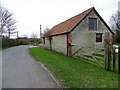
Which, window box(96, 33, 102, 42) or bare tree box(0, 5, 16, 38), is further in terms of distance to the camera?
A: bare tree box(0, 5, 16, 38)

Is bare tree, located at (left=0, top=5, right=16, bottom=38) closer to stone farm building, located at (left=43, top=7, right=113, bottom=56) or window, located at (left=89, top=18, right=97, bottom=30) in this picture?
stone farm building, located at (left=43, top=7, right=113, bottom=56)

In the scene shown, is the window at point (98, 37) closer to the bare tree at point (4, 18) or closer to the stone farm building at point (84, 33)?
the stone farm building at point (84, 33)

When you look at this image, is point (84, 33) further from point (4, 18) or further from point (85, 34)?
point (4, 18)

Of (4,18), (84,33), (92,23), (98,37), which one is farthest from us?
(4,18)

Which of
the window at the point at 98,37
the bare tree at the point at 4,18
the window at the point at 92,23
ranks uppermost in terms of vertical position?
the bare tree at the point at 4,18

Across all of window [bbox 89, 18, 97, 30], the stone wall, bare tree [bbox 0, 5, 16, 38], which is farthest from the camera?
bare tree [bbox 0, 5, 16, 38]

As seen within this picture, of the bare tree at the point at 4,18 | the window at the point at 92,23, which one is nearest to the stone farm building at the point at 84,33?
the window at the point at 92,23

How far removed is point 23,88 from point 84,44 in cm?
1049

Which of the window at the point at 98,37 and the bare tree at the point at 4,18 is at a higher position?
the bare tree at the point at 4,18

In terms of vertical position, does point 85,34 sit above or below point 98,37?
above

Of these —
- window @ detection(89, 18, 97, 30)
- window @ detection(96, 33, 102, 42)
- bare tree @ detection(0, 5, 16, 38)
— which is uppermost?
bare tree @ detection(0, 5, 16, 38)

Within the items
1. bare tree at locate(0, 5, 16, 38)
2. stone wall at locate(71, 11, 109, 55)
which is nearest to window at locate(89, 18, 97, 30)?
stone wall at locate(71, 11, 109, 55)

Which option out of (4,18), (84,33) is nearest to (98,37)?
(84,33)

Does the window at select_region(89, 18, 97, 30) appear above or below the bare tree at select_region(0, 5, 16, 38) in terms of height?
below
